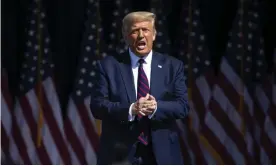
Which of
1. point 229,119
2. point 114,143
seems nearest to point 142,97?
point 114,143

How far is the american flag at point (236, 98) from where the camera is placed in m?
7.37

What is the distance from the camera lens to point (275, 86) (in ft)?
24.5

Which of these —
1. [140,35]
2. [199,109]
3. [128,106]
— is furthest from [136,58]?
[199,109]

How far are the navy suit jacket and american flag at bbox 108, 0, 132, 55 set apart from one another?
13.5 feet

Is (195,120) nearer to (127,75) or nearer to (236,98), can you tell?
(236,98)

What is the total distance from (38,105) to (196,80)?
1843 millimetres

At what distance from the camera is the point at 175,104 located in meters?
3.39

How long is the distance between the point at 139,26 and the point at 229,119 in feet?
13.6

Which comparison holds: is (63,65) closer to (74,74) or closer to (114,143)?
(74,74)

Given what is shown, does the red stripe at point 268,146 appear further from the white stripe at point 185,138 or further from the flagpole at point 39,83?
the flagpole at point 39,83

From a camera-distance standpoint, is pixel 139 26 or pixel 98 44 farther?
pixel 98 44

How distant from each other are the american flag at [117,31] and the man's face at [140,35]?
13.5 feet

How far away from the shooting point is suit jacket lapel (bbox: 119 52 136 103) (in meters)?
3.39

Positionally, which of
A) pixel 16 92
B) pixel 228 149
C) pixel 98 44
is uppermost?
pixel 98 44
